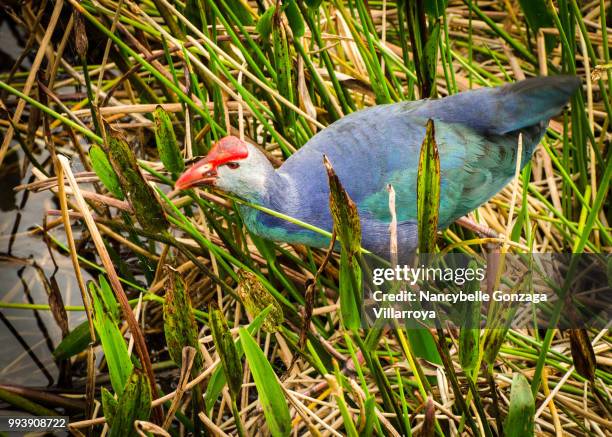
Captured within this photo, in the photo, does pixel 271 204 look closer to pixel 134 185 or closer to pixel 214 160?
pixel 214 160

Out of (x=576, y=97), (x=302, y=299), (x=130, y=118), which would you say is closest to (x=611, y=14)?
(x=576, y=97)

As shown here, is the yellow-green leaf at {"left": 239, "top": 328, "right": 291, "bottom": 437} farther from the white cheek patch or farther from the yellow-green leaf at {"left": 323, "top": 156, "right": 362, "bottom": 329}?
the white cheek patch

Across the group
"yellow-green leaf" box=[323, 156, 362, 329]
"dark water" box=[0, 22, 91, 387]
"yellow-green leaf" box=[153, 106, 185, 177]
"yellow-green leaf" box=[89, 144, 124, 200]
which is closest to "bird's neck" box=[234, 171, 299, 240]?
"yellow-green leaf" box=[153, 106, 185, 177]

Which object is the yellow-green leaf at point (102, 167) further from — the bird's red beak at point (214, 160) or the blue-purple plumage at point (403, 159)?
the blue-purple plumage at point (403, 159)

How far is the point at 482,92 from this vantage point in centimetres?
154

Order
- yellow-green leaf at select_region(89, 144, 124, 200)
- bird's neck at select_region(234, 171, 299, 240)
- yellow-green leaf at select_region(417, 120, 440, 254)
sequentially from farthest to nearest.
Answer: bird's neck at select_region(234, 171, 299, 240) → yellow-green leaf at select_region(89, 144, 124, 200) → yellow-green leaf at select_region(417, 120, 440, 254)

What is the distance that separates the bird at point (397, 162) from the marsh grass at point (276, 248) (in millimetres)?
74

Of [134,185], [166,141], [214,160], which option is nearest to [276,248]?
[214,160]

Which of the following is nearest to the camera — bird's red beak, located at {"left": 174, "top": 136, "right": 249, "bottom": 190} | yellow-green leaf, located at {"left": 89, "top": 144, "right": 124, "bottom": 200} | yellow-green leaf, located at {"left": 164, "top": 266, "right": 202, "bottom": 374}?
yellow-green leaf, located at {"left": 164, "top": 266, "right": 202, "bottom": 374}

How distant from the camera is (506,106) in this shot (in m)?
1.50

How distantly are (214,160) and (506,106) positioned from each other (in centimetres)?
62

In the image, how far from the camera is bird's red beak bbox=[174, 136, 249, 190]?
135cm

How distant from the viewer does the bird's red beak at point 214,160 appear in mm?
1348

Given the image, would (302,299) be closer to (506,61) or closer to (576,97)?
(576,97)
